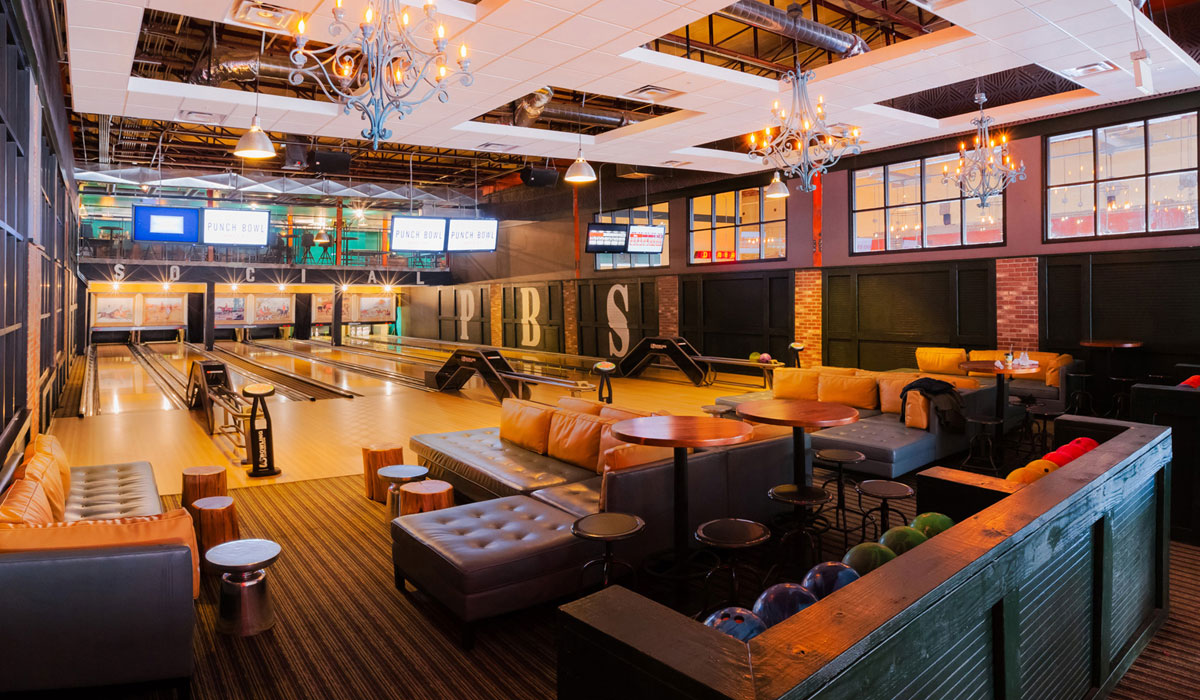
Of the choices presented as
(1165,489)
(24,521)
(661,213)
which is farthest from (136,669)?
(661,213)

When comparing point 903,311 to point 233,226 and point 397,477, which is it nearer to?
point 397,477

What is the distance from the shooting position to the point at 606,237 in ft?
41.8

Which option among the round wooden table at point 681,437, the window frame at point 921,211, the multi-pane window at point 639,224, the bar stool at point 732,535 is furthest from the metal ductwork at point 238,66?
the window frame at point 921,211

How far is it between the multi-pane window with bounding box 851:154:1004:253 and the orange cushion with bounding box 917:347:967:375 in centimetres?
146

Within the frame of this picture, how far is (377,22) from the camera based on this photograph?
11.6ft

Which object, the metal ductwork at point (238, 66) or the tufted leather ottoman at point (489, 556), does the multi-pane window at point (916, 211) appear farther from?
the tufted leather ottoman at point (489, 556)

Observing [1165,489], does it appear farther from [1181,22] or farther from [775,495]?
[1181,22]

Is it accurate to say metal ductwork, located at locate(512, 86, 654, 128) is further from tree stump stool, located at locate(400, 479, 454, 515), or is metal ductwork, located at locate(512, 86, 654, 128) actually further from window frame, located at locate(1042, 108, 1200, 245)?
tree stump stool, located at locate(400, 479, 454, 515)

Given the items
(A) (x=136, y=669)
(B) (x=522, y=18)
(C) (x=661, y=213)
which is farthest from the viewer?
(C) (x=661, y=213)

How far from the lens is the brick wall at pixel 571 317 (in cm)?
1638

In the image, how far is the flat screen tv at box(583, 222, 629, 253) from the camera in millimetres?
12656

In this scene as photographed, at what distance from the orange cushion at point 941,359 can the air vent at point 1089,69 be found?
375cm

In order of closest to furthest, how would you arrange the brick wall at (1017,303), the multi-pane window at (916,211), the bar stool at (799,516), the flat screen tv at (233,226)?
the bar stool at (799,516), the brick wall at (1017,303), the multi-pane window at (916,211), the flat screen tv at (233,226)

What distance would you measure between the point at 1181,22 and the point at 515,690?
828 cm
